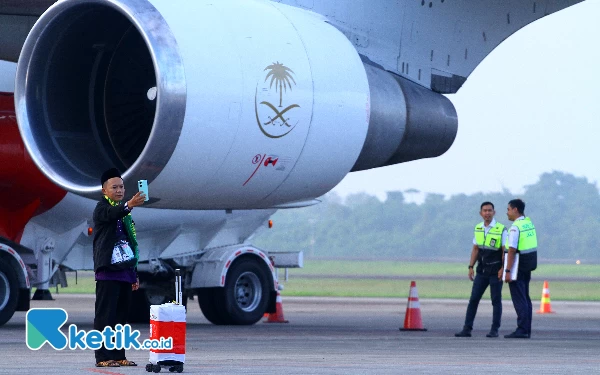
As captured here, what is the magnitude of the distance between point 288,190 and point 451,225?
74578 millimetres

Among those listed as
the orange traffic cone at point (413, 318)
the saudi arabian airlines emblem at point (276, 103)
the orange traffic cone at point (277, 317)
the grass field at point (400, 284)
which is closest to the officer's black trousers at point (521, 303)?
the orange traffic cone at point (413, 318)

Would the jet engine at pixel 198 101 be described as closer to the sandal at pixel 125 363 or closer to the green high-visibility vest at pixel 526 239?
the sandal at pixel 125 363

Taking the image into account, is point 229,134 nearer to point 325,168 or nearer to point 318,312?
point 325,168

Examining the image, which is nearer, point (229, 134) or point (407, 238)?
point (229, 134)

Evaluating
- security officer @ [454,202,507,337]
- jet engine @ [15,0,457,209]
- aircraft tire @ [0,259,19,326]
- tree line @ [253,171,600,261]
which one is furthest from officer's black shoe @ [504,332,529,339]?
tree line @ [253,171,600,261]

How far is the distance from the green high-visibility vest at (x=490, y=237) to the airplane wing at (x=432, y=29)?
383 cm

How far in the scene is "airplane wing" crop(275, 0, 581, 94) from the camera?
10.1 m

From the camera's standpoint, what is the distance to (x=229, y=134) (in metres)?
8.44

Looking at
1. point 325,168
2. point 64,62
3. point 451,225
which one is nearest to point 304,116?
point 325,168

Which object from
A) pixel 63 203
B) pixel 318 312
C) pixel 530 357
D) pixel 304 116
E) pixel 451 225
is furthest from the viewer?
pixel 451 225

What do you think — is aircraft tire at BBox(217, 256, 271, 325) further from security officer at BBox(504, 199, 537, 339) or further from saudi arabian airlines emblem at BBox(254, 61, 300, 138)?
saudi arabian airlines emblem at BBox(254, 61, 300, 138)

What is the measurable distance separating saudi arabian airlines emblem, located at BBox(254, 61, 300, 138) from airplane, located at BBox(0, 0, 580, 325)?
1 cm

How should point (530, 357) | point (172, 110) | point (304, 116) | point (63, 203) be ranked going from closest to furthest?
Answer: 1. point (172, 110)
2. point (304, 116)
3. point (530, 357)
4. point (63, 203)

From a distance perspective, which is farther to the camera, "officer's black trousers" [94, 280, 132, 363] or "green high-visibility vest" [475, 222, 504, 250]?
"green high-visibility vest" [475, 222, 504, 250]
